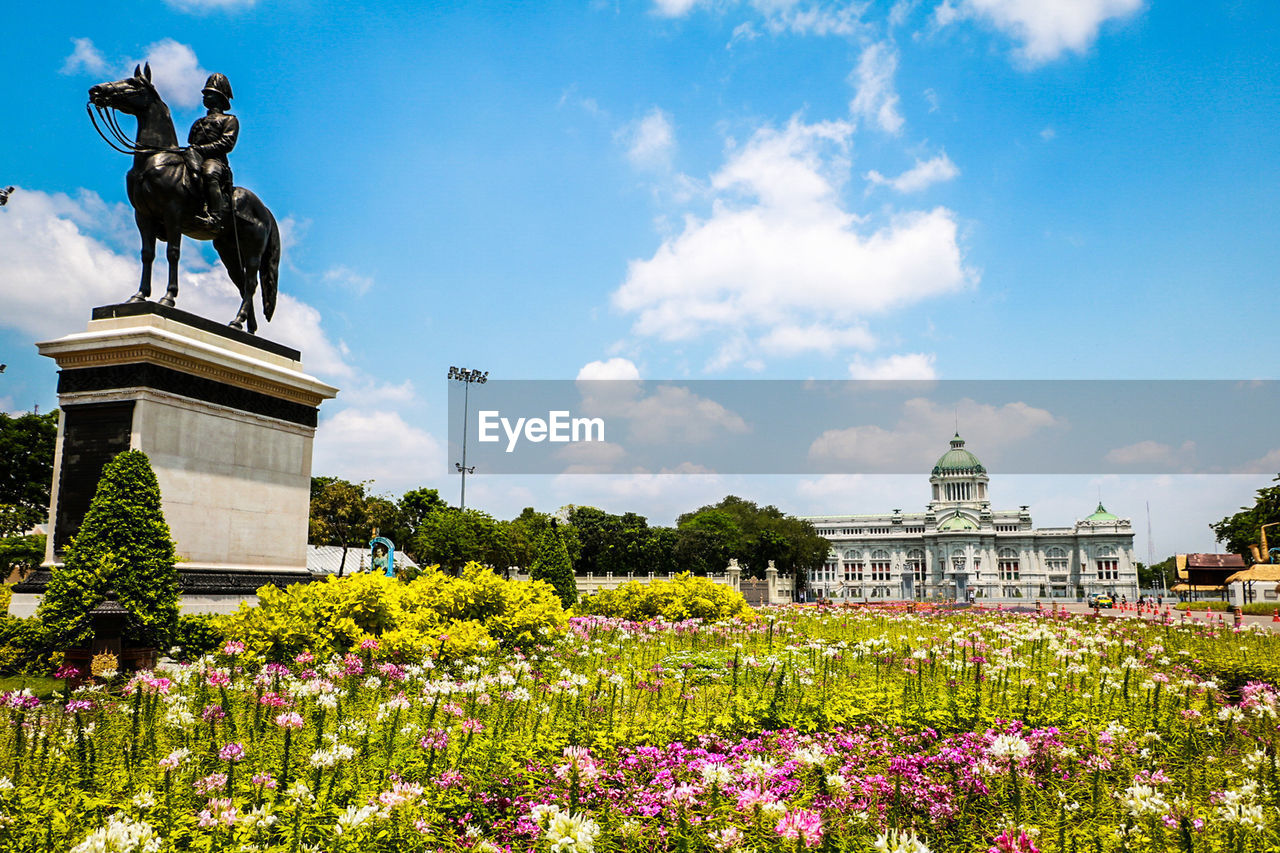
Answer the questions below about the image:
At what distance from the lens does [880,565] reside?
15300 centimetres

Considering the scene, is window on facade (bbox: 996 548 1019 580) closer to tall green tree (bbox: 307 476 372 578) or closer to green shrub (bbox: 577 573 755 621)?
tall green tree (bbox: 307 476 372 578)

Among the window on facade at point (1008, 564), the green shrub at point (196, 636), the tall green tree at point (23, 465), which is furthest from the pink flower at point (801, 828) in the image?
the window on facade at point (1008, 564)

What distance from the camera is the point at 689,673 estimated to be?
10.1 metres

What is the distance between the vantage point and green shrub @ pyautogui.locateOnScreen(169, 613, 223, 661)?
11.2 m

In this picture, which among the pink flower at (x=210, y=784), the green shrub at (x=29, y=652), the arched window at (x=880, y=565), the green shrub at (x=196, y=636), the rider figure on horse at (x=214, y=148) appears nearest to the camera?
the pink flower at (x=210, y=784)

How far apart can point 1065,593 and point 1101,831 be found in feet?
517

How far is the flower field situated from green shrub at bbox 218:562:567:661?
2.00 ft

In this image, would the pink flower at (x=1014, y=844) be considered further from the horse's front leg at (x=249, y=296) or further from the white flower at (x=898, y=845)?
the horse's front leg at (x=249, y=296)

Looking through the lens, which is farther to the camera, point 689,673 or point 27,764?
point 689,673

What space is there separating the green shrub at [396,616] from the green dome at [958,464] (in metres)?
158

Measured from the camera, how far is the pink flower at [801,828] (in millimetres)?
3896

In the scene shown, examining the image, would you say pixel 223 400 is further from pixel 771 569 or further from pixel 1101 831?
pixel 771 569

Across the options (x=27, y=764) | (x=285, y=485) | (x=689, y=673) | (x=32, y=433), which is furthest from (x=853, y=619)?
(x=32, y=433)

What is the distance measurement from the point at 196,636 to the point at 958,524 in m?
146
